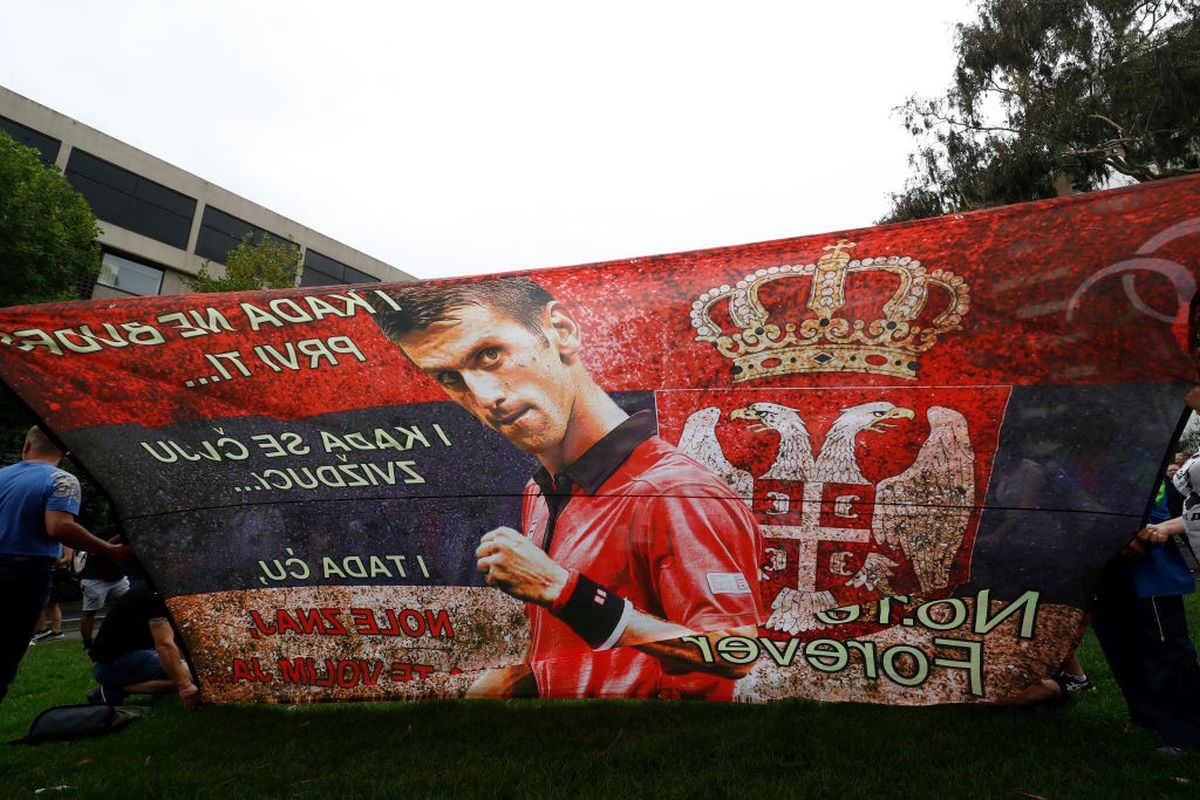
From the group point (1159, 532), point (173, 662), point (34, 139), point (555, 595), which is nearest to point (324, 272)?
point (34, 139)

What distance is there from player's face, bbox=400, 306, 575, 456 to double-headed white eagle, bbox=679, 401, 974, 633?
3.33 feet

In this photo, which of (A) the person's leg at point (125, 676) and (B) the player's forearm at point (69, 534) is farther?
(A) the person's leg at point (125, 676)

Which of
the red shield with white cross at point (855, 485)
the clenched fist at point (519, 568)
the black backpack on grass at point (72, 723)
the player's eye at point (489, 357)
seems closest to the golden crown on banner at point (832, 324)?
the red shield with white cross at point (855, 485)

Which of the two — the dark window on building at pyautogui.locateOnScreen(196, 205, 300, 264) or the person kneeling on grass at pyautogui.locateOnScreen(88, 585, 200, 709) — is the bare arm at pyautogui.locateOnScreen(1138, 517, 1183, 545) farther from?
the dark window on building at pyautogui.locateOnScreen(196, 205, 300, 264)

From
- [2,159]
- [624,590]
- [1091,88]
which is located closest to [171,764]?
[624,590]

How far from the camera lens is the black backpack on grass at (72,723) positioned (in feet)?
13.3

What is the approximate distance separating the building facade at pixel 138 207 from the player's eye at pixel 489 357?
22.6 m

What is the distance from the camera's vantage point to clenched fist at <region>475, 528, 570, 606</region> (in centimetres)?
353

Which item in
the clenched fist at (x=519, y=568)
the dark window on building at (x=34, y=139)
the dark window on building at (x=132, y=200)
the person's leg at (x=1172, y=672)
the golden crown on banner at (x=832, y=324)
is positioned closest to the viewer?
the person's leg at (x=1172, y=672)

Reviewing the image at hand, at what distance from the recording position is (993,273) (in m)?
3.28

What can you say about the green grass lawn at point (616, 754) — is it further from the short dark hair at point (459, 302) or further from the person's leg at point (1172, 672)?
the short dark hair at point (459, 302)

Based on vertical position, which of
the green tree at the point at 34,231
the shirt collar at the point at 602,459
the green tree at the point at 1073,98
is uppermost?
the green tree at the point at 1073,98

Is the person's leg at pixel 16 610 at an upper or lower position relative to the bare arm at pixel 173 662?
upper

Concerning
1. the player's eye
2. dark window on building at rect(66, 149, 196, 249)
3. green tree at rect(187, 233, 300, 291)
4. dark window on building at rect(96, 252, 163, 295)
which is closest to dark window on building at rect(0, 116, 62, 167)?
dark window on building at rect(66, 149, 196, 249)
